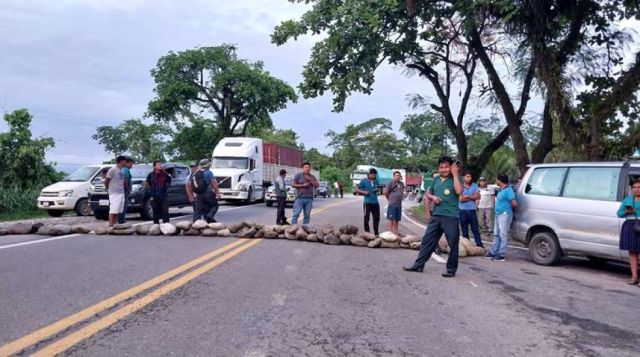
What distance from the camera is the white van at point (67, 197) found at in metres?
16.7

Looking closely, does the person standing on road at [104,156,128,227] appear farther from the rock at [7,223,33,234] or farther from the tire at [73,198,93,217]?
the tire at [73,198,93,217]

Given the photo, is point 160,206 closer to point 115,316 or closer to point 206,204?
point 206,204

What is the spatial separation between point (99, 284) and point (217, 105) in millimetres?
31765

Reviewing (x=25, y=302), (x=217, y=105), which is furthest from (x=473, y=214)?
(x=217, y=105)

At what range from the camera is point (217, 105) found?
37.0 metres

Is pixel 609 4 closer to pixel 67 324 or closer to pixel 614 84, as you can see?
pixel 614 84

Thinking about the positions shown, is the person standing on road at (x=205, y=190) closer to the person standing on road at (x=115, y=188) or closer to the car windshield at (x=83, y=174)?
the person standing on road at (x=115, y=188)

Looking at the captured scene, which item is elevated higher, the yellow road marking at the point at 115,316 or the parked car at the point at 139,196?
the parked car at the point at 139,196

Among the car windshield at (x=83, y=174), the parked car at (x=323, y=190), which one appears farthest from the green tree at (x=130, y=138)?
the car windshield at (x=83, y=174)

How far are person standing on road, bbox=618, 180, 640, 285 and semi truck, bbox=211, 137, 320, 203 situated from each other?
1973 centimetres

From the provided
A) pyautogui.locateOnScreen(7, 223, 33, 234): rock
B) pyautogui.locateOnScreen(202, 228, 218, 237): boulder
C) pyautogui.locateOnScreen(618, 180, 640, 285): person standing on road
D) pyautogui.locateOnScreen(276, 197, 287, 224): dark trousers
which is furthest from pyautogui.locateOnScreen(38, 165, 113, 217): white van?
pyautogui.locateOnScreen(618, 180, 640, 285): person standing on road

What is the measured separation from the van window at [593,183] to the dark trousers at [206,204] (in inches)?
283

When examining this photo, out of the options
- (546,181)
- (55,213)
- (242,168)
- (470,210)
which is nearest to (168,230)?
(470,210)

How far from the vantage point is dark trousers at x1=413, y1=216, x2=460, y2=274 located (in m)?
7.50
